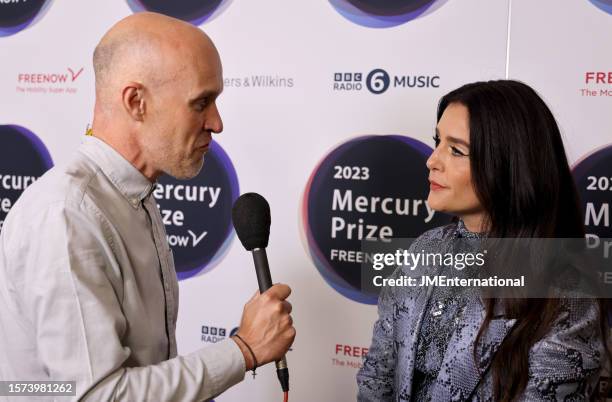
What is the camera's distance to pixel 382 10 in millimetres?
1558

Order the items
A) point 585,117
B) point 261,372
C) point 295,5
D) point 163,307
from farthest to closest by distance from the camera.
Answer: point 261,372 → point 295,5 → point 585,117 → point 163,307

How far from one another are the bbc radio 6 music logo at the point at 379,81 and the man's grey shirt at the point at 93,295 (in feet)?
2.45

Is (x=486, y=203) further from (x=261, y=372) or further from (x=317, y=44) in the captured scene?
(x=261, y=372)

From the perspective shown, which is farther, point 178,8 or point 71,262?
point 178,8

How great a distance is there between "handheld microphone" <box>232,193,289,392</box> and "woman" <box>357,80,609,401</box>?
0.89 feet

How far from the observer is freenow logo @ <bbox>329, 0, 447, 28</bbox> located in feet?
4.95

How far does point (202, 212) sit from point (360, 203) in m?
0.54

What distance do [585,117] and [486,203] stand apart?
1.59 feet

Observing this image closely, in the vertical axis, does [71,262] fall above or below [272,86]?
below

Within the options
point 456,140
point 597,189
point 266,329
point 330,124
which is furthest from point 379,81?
point 266,329

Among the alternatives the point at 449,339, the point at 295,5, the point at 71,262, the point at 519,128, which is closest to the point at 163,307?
the point at 71,262

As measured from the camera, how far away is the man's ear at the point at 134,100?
38.1 inches

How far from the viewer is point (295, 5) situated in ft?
5.45

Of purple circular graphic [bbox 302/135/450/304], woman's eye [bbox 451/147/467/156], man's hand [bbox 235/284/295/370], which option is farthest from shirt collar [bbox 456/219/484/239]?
man's hand [bbox 235/284/295/370]
